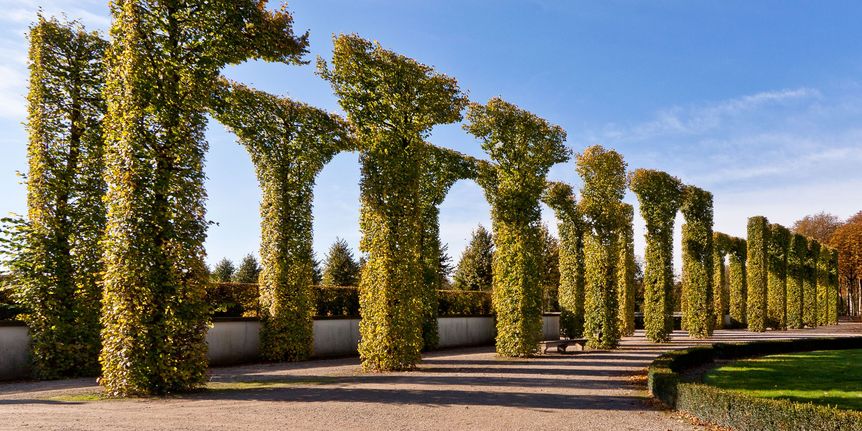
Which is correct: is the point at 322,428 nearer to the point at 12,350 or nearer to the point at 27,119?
the point at 12,350

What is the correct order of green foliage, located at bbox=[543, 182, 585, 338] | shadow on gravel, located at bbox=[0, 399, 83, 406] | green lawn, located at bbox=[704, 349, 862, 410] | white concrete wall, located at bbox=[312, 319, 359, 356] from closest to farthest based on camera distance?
shadow on gravel, located at bbox=[0, 399, 83, 406] → green lawn, located at bbox=[704, 349, 862, 410] → white concrete wall, located at bbox=[312, 319, 359, 356] → green foliage, located at bbox=[543, 182, 585, 338]

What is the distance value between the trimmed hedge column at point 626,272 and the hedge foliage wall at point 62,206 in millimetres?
23998

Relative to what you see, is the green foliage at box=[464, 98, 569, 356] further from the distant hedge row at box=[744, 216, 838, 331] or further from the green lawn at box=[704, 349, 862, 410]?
the distant hedge row at box=[744, 216, 838, 331]

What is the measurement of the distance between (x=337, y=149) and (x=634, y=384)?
1260 cm

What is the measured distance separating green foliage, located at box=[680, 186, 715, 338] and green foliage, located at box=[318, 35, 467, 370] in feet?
67.1

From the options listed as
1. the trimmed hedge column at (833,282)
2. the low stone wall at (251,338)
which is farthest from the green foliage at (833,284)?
the low stone wall at (251,338)

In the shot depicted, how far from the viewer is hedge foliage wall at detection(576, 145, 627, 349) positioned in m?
26.2

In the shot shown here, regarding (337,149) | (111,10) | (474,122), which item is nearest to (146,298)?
(111,10)

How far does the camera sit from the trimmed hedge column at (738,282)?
4500 centimetres

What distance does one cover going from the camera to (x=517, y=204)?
22.2m

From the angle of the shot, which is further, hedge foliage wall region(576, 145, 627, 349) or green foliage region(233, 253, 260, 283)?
green foliage region(233, 253, 260, 283)

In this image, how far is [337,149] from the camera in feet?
72.2

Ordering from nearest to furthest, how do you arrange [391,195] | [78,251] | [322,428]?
[322,428]
[78,251]
[391,195]

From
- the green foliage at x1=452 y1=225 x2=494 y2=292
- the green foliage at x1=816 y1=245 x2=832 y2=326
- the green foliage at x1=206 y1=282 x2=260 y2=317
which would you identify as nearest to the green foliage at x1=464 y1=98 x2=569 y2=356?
the green foliage at x1=206 y1=282 x2=260 y2=317
